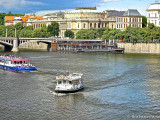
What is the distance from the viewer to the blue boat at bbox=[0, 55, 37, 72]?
188 feet

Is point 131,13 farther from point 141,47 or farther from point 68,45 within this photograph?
point 141,47

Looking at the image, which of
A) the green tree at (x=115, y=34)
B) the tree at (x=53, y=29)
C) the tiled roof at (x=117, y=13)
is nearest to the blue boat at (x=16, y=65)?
the green tree at (x=115, y=34)

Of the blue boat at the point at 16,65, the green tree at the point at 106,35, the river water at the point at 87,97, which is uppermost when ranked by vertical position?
the green tree at the point at 106,35

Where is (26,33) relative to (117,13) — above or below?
below

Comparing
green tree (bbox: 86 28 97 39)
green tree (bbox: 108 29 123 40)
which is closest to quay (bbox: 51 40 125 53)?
green tree (bbox: 108 29 123 40)

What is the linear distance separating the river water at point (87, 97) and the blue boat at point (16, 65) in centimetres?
142

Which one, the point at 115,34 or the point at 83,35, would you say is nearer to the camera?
the point at 115,34

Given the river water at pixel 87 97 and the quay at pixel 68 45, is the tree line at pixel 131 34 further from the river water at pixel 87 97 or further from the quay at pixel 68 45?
the river water at pixel 87 97

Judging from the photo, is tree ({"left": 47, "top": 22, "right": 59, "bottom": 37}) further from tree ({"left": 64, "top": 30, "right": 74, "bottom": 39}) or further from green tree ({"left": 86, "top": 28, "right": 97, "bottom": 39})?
green tree ({"left": 86, "top": 28, "right": 97, "bottom": 39})

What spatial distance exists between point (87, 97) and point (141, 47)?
57.0 metres

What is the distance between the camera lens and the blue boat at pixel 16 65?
57.3 m

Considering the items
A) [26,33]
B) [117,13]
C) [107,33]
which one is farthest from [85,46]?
[26,33]

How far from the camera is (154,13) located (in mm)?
109625

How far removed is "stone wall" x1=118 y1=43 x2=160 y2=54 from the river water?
1388 inches
